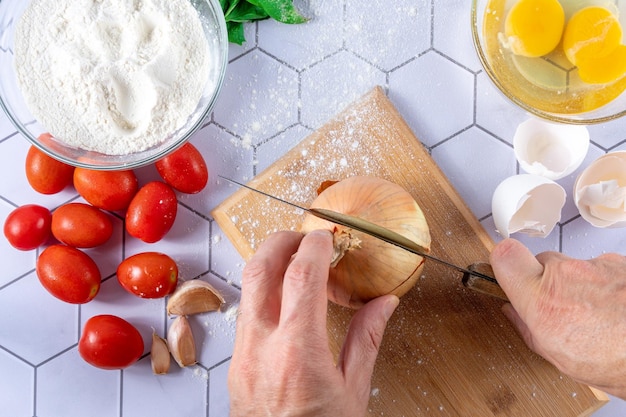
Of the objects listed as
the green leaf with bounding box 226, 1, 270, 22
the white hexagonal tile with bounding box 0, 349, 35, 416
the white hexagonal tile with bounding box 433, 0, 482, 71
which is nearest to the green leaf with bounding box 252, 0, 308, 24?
the green leaf with bounding box 226, 1, 270, 22

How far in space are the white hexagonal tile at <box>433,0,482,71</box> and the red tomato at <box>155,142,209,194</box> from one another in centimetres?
53

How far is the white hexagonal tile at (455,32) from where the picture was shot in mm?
1290

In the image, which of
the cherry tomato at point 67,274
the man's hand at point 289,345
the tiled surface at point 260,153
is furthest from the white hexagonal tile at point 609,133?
the cherry tomato at point 67,274

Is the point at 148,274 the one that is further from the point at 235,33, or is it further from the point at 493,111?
the point at 493,111

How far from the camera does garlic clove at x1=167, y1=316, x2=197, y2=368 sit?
1232 millimetres

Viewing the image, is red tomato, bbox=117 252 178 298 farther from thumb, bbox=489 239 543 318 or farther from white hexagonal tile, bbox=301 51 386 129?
thumb, bbox=489 239 543 318

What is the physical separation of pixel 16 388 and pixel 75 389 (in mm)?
119

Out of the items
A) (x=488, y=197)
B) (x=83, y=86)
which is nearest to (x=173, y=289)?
(x=83, y=86)

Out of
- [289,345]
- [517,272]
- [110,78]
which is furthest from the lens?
[110,78]

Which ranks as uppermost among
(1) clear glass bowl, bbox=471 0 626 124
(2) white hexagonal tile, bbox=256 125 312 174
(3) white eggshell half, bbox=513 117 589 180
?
(1) clear glass bowl, bbox=471 0 626 124

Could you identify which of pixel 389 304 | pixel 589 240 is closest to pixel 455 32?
pixel 589 240

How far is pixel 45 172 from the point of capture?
1.21 meters

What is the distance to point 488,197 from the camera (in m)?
1.27

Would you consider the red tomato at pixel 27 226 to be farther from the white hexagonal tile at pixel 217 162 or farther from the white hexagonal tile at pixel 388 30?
the white hexagonal tile at pixel 388 30
